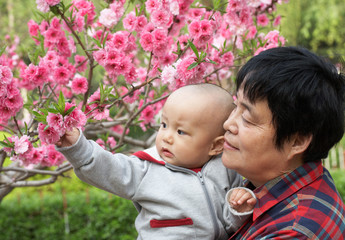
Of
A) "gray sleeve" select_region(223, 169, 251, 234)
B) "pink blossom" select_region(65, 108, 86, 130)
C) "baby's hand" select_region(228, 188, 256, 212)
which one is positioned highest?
"pink blossom" select_region(65, 108, 86, 130)

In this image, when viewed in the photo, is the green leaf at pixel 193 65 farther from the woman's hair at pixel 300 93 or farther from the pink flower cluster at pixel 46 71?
the pink flower cluster at pixel 46 71

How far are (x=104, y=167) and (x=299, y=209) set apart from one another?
0.66m

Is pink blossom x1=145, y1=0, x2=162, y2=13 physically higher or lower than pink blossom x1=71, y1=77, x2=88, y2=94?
higher

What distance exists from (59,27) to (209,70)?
94 cm

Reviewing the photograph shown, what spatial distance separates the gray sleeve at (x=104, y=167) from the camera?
4.79 feet

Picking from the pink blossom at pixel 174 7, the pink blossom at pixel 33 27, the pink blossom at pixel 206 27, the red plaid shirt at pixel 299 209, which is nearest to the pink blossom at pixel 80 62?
the pink blossom at pixel 33 27

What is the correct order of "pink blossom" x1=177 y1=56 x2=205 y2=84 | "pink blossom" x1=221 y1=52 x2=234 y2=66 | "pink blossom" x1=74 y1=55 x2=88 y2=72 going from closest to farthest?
"pink blossom" x1=177 y1=56 x2=205 y2=84
"pink blossom" x1=221 y1=52 x2=234 y2=66
"pink blossom" x1=74 y1=55 x2=88 y2=72

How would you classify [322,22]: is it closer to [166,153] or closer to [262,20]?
[262,20]

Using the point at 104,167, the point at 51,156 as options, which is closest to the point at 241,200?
the point at 104,167

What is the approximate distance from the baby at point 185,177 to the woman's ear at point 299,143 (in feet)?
0.76

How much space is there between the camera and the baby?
5.31 ft

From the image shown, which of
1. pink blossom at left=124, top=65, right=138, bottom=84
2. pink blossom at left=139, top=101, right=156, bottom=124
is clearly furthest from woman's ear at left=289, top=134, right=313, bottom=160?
pink blossom at left=139, top=101, right=156, bottom=124

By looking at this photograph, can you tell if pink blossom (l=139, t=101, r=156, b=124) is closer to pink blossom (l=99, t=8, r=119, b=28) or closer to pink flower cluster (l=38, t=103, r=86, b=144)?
pink blossom (l=99, t=8, r=119, b=28)

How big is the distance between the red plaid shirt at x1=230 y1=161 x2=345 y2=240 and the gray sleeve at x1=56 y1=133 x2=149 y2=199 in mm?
421
